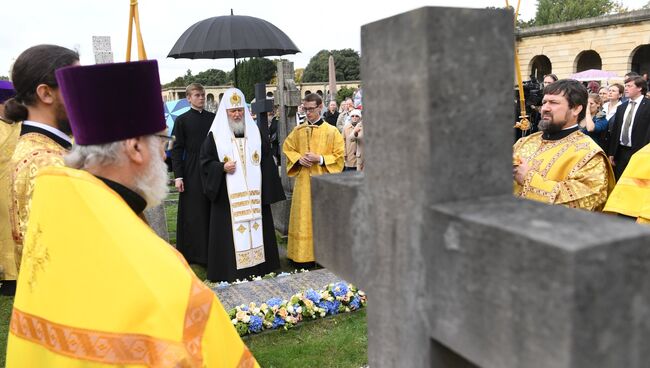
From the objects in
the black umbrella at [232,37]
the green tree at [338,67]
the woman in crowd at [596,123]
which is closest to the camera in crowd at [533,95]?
the woman in crowd at [596,123]

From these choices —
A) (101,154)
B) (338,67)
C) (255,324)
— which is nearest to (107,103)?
(101,154)

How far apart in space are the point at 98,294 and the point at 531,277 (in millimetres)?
1067

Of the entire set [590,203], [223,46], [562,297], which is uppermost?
[223,46]

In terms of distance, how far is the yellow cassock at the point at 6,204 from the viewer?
152 inches

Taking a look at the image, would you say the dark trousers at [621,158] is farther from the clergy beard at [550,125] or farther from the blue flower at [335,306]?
the blue flower at [335,306]

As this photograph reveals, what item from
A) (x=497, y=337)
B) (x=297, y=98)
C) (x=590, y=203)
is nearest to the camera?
(x=497, y=337)

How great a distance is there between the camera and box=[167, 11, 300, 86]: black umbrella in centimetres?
641

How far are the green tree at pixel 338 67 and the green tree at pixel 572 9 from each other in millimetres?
20018

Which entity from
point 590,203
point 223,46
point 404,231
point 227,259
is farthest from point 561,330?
point 223,46

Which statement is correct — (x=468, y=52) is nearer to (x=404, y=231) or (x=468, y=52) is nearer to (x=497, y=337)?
(x=404, y=231)

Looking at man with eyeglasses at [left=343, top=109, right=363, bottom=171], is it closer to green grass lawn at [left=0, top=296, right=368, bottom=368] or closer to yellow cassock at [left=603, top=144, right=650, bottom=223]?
green grass lawn at [left=0, top=296, right=368, bottom=368]

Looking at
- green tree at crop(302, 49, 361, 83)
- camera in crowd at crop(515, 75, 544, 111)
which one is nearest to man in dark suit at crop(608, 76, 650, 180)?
camera in crowd at crop(515, 75, 544, 111)

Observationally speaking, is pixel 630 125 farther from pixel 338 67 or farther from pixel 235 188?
pixel 338 67

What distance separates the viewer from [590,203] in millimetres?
3158
